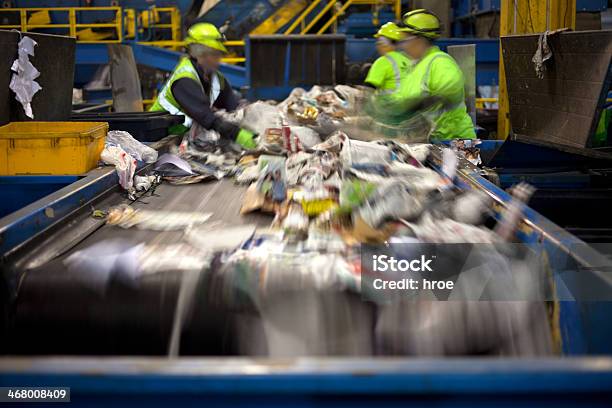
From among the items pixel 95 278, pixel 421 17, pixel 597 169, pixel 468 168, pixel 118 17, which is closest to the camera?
pixel 95 278

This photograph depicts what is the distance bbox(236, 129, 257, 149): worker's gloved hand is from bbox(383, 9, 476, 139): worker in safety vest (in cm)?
104

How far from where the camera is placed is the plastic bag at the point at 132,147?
11.6ft

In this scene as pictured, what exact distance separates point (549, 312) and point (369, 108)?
3.15 m

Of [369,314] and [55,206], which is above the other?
[55,206]

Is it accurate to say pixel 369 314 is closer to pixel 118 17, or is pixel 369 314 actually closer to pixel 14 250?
pixel 14 250

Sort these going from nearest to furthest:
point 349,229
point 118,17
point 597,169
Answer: point 349,229 → point 597,169 → point 118,17

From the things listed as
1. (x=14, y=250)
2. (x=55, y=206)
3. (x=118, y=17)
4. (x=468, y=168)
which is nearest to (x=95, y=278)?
(x=14, y=250)

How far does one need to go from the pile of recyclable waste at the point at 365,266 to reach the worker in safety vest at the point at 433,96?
159 centimetres

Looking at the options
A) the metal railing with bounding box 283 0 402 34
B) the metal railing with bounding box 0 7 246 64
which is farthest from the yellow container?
the metal railing with bounding box 283 0 402 34

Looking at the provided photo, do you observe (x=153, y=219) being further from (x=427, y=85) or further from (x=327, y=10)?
(x=327, y=10)

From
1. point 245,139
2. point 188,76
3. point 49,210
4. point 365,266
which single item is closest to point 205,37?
point 188,76

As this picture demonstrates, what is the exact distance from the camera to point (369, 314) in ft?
5.76

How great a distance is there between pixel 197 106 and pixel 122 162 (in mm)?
1218

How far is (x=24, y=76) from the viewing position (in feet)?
11.6
